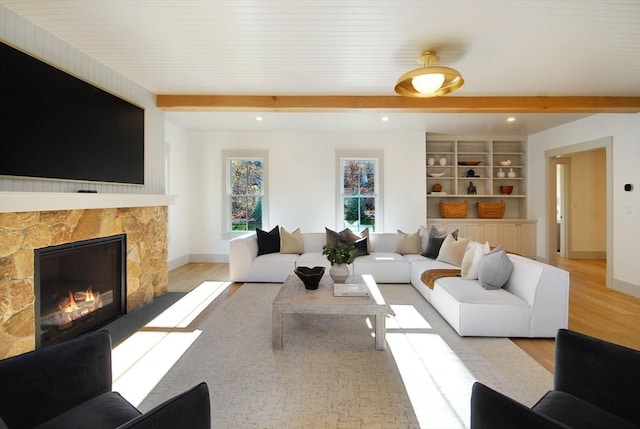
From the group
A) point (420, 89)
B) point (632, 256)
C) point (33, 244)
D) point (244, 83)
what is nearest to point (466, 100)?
point (420, 89)

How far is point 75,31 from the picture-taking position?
7.96 ft

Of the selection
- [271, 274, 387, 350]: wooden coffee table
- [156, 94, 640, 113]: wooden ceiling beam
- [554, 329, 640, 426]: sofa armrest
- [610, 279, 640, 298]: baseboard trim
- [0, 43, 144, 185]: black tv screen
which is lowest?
[610, 279, 640, 298]: baseboard trim

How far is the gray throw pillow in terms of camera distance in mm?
2924

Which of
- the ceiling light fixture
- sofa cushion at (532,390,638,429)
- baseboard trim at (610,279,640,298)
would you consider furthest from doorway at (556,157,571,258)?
sofa cushion at (532,390,638,429)

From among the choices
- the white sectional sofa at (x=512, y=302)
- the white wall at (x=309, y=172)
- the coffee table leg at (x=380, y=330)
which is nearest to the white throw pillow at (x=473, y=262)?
the white sectional sofa at (x=512, y=302)

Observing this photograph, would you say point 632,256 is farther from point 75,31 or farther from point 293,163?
point 75,31

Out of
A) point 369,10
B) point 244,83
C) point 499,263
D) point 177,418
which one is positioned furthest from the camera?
point 244,83

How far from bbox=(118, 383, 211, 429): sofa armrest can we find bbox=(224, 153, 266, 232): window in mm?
5167

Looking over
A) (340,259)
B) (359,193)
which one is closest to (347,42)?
(340,259)

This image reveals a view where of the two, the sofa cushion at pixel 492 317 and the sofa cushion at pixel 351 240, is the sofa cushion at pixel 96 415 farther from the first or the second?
the sofa cushion at pixel 351 240

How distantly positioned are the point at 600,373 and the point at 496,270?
1750 mm

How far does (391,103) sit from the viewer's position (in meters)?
3.82

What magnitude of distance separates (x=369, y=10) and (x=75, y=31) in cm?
236

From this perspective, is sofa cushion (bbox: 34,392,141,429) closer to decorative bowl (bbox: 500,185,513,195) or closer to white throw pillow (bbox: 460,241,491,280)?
white throw pillow (bbox: 460,241,491,280)
